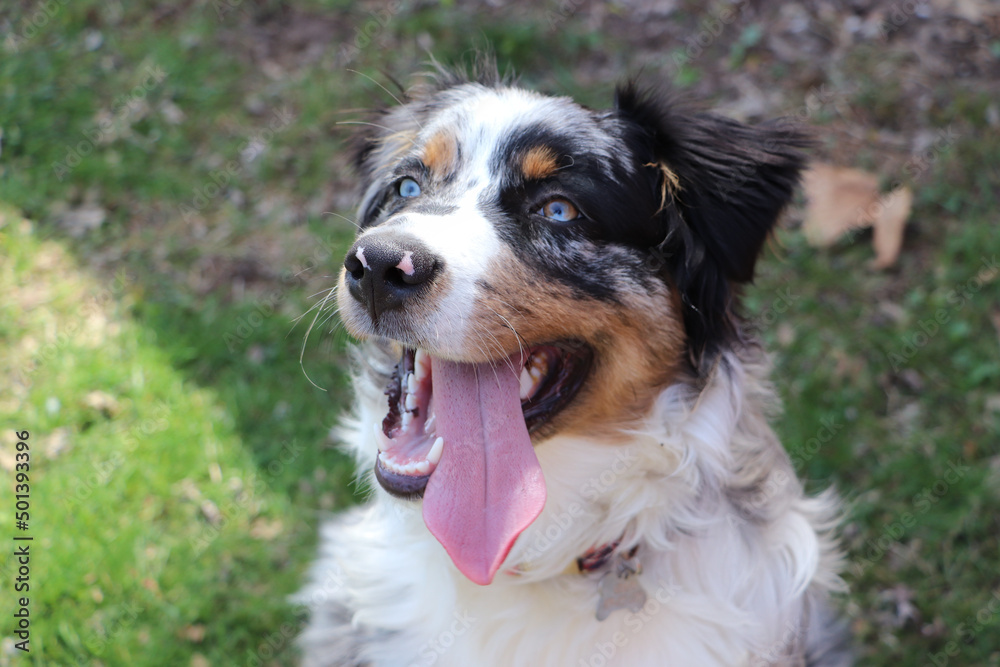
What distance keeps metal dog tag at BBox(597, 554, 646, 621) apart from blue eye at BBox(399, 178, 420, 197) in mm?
1457

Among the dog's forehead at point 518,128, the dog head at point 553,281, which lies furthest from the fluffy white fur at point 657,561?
the dog's forehead at point 518,128

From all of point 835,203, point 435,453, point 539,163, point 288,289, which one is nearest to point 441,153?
point 539,163

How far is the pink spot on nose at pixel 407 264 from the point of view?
7.14 ft

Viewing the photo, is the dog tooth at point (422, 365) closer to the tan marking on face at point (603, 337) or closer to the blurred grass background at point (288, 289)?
the tan marking on face at point (603, 337)

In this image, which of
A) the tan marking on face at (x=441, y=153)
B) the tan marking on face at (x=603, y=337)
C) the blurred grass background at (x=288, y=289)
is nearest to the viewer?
the tan marking on face at (x=603, y=337)

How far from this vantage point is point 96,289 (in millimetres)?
5051

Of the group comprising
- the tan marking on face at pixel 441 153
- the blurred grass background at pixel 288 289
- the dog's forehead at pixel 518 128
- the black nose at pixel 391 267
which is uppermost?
the dog's forehead at pixel 518 128

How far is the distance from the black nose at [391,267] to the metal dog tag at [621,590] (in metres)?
1.14

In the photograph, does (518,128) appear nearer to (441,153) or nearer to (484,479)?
(441,153)

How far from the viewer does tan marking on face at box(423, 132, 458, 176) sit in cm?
272

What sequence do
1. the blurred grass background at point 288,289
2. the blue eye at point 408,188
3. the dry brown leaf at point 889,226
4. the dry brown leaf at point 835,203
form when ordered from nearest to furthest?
1. the blue eye at point 408,188
2. the blurred grass background at point 288,289
3. the dry brown leaf at point 889,226
4. the dry brown leaf at point 835,203

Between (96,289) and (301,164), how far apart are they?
1.65 metres

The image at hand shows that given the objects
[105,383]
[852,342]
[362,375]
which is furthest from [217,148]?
[852,342]

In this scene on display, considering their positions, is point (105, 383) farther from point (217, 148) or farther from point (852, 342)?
point (852, 342)
